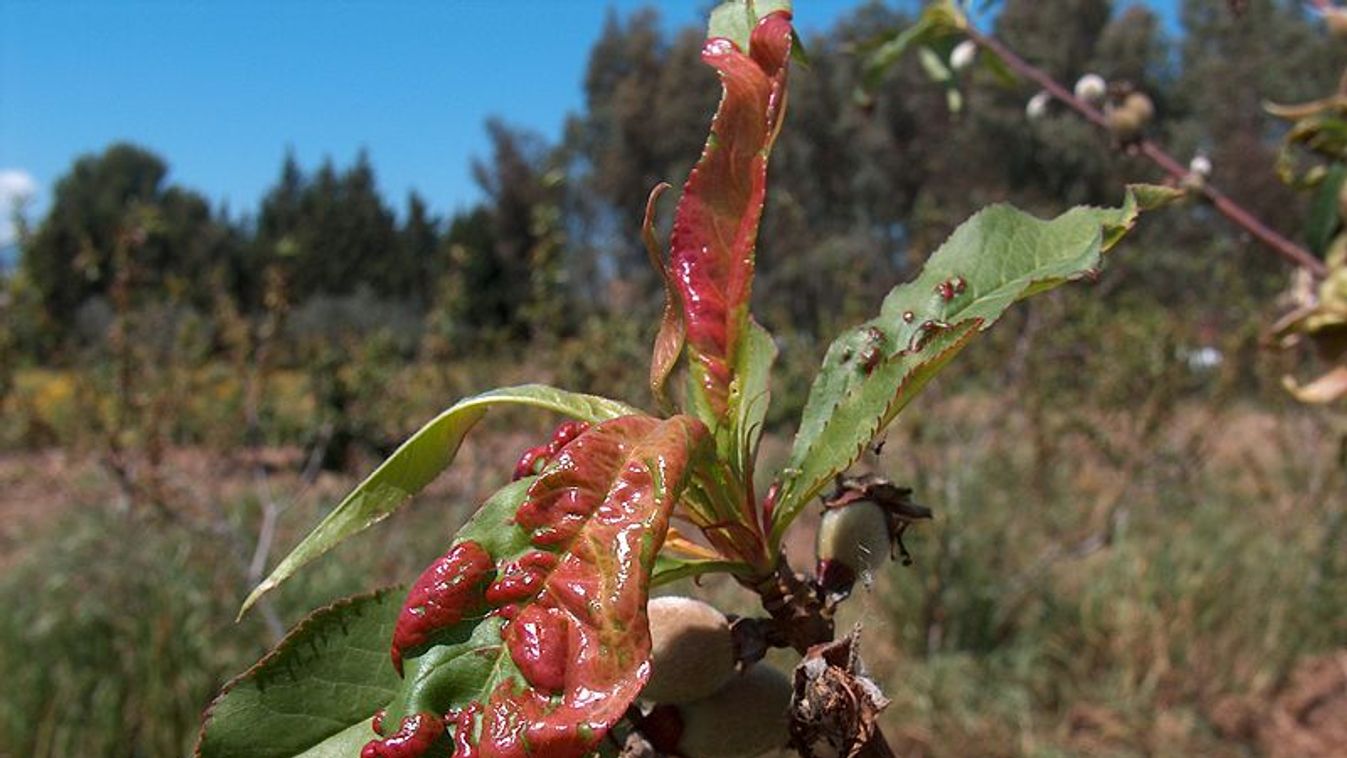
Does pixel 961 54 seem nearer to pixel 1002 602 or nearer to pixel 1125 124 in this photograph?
pixel 1125 124

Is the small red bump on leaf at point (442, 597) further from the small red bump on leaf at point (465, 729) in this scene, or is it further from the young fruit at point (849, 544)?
the young fruit at point (849, 544)

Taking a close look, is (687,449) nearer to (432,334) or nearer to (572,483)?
(572,483)

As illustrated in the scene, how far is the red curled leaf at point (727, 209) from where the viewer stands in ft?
1.73

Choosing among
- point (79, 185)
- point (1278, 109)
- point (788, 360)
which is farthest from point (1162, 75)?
point (79, 185)

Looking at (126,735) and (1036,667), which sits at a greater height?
(126,735)

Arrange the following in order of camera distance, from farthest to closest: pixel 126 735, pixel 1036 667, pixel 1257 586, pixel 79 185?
pixel 79 185 < pixel 1257 586 < pixel 1036 667 < pixel 126 735

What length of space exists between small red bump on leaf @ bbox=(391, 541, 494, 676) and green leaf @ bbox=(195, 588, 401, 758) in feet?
0.15

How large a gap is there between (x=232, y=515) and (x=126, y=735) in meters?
2.27

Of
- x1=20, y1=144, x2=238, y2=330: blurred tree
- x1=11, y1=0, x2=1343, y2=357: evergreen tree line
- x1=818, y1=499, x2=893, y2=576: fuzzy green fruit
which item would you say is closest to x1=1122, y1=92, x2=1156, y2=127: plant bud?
x1=818, y1=499, x2=893, y2=576: fuzzy green fruit

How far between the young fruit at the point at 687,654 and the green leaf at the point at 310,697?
12 centimetres

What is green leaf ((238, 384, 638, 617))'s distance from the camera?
19.9 inches

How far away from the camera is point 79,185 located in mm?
28016

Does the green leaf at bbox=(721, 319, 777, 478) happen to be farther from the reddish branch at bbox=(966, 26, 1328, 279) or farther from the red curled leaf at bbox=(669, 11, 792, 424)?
the reddish branch at bbox=(966, 26, 1328, 279)

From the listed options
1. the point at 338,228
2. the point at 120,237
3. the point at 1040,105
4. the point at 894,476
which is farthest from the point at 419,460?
the point at 338,228
